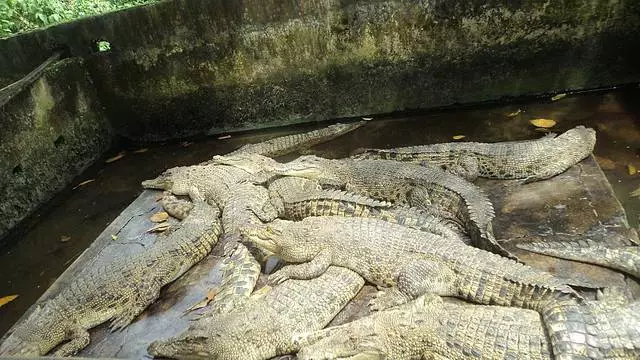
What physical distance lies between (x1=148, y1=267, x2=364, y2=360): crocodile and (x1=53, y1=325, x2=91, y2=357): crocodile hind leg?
837mm

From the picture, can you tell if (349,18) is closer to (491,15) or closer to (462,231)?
(491,15)

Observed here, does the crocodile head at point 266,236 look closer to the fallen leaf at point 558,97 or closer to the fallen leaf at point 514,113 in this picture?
the fallen leaf at point 514,113

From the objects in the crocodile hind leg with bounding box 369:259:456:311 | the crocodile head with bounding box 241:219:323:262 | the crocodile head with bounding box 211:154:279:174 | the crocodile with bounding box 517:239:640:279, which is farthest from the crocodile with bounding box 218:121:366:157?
the crocodile with bounding box 517:239:640:279

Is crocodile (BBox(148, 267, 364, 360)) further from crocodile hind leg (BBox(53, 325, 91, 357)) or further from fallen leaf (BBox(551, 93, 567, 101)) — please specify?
fallen leaf (BBox(551, 93, 567, 101))

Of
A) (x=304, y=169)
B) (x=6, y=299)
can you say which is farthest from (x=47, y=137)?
(x=304, y=169)

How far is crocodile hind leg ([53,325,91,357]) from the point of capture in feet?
11.5

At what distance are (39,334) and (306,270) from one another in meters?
2.30

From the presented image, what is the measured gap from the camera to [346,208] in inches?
153

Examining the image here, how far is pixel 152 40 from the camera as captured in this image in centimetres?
686

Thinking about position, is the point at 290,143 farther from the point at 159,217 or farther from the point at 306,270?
the point at 306,270

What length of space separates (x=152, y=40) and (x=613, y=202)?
21.2ft

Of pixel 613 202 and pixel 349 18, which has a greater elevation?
pixel 349 18

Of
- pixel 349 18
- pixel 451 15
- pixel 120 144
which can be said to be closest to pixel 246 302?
pixel 349 18

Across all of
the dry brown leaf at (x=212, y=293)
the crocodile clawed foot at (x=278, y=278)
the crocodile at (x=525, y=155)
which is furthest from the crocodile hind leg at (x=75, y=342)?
the crocodile at (x=525, y=155)
